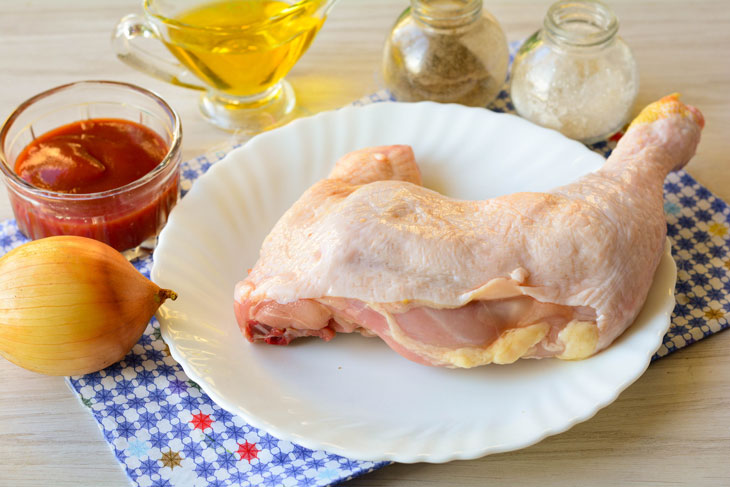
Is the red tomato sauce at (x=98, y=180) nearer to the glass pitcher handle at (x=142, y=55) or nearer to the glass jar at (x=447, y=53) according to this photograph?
the glass pitcher handle at (x=142, y=55)

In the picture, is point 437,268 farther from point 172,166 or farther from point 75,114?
point 75,114

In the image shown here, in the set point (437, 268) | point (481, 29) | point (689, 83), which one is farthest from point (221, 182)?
point (689, 83)

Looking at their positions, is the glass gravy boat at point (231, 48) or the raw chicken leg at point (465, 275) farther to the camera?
the glass gravy boat at point (231, 48)

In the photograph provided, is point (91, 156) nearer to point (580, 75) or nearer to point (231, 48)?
point (231, 48)

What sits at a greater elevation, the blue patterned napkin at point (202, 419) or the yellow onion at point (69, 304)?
the yellow onion at point (69, 304)

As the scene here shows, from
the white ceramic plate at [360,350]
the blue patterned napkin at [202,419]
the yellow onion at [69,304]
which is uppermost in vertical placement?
the yellow onion at [69,304]

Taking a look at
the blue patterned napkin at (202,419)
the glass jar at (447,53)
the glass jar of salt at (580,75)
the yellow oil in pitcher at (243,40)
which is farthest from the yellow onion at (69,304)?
the glass jar of salt at (580,75)

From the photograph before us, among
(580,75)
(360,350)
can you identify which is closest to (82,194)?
(360,350)
